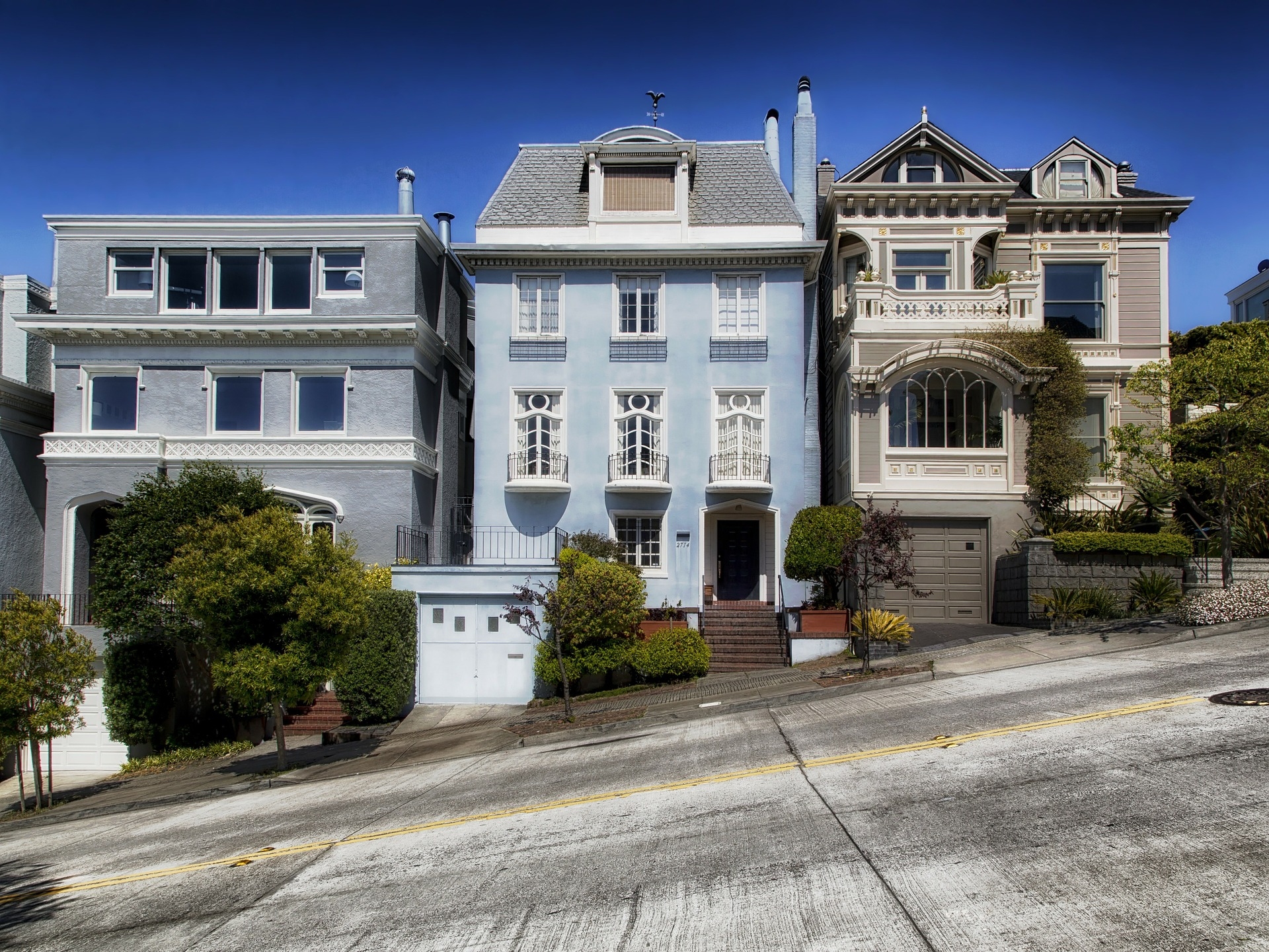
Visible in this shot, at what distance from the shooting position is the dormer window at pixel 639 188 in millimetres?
24188

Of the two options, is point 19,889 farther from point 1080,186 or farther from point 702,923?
point 1080,186

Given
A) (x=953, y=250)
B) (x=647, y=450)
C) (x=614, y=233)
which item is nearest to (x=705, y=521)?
(x=647, y=450)

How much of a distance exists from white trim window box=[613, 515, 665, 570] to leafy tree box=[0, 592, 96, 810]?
456 inches

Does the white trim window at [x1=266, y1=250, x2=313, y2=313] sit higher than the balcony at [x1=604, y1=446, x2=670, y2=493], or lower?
higher

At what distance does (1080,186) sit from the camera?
2441 cm

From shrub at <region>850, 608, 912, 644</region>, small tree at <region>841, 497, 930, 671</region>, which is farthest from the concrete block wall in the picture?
small tree at <region>841, 497, 930, 671</region>

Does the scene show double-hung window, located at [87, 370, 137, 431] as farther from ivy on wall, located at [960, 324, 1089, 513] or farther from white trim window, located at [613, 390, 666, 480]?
ivy on wall, located at [960, 324, 1089, 513]

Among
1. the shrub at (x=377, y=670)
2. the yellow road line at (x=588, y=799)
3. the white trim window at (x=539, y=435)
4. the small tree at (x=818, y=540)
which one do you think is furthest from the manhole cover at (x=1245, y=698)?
the white trim window at (x=539, y=435)

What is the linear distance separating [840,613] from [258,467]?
47.1 feet

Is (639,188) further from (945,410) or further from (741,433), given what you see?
(945,410)

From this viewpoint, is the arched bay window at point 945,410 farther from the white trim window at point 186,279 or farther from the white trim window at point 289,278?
the white trim window at point 186,279

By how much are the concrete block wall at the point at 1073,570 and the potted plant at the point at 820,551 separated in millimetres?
3597

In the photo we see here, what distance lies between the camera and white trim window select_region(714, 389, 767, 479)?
2288 centimetres

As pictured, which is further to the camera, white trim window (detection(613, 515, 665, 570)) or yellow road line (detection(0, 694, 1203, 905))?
white trim window (detection(613, 515, 665, 570))
